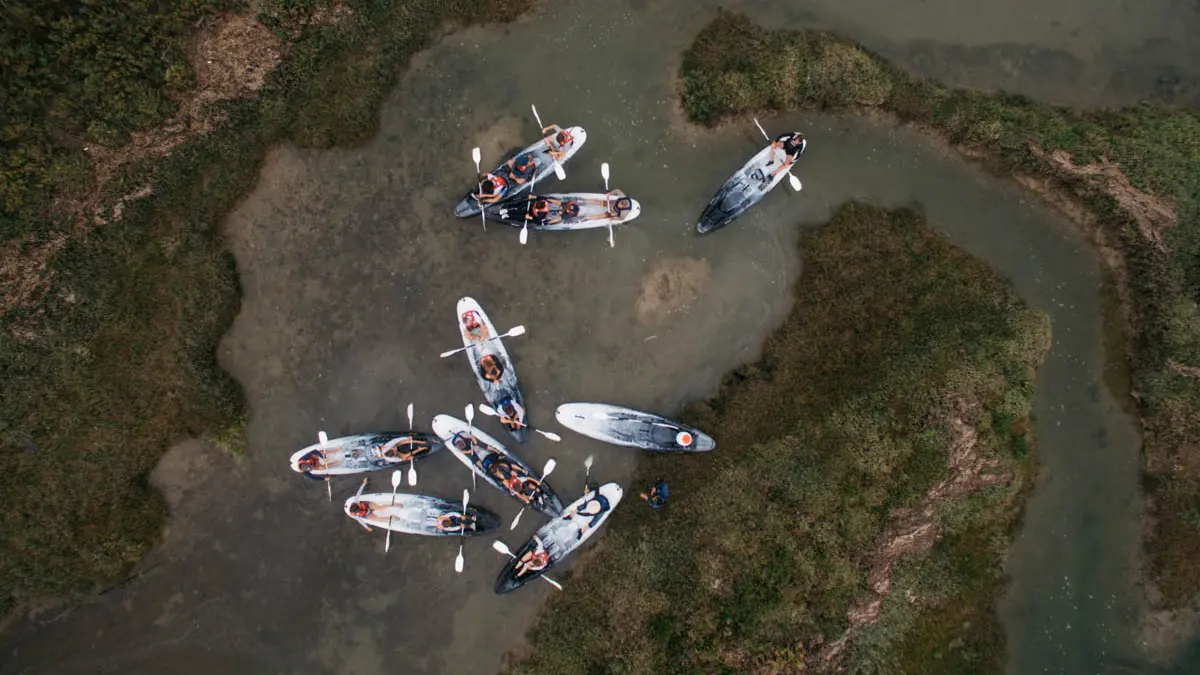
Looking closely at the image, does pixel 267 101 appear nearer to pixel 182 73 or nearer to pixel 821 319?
pixel 182 73

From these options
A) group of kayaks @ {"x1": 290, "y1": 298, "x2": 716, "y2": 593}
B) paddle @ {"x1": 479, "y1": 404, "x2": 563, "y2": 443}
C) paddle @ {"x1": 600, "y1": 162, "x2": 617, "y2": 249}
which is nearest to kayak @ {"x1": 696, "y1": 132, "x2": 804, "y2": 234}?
paddle @ {"x1": 600, "y1": 162, "x2": 617, "y2": 249}

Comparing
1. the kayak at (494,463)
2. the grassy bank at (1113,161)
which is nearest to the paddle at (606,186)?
the grassy bank at (1113,161)

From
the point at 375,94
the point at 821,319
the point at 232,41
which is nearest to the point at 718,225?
the point at 821,319

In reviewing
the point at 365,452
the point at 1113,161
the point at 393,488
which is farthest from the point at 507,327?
the point at 1113,161

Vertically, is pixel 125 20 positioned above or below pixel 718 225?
above

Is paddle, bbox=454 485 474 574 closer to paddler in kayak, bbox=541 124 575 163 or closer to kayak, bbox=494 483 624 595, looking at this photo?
kayak, bbox=494 483 624 595

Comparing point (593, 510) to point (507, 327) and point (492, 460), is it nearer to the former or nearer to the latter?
point (492, 460)

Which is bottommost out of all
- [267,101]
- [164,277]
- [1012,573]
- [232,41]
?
[1012,573]
